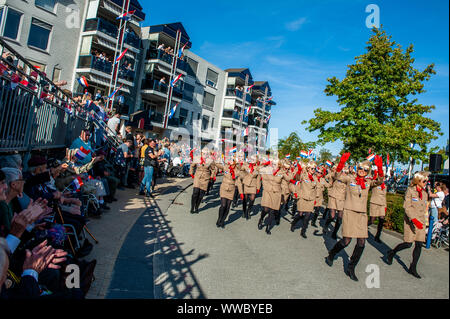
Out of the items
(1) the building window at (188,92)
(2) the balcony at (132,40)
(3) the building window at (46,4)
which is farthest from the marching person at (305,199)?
(1) the building window at (188,92)

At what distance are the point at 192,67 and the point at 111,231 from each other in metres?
33.7

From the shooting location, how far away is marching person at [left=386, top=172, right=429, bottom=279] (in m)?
5.88

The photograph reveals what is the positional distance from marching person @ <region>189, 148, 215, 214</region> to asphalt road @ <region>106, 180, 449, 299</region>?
97cm

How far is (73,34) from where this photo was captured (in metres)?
23.8

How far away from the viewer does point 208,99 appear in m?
41.3

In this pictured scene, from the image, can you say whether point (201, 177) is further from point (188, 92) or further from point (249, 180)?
point (188, 92)

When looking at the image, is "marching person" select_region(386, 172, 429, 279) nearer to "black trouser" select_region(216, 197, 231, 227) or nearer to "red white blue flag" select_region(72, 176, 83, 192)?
"black trouser" select_region(216, 197, 231, 227)

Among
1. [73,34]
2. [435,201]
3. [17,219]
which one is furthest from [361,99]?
[73,34]

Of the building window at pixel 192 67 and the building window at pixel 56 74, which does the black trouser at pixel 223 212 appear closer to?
the building window at pixel 56 74

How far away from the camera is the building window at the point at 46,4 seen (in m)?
20.5

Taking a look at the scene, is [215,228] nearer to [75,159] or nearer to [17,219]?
[75,159]

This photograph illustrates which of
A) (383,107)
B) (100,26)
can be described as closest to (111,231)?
(383,107)

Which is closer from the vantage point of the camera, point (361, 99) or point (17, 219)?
point (17, 219)

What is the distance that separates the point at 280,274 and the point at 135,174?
29.3 feet
